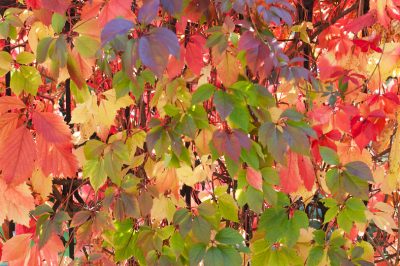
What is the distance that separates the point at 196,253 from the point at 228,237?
79mm

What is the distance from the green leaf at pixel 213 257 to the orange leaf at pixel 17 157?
0.37 meters

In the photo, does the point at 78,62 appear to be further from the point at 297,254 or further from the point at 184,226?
the point at 297,254

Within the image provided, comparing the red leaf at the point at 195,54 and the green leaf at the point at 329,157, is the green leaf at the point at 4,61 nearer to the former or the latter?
the red leaf at the point at 195,54

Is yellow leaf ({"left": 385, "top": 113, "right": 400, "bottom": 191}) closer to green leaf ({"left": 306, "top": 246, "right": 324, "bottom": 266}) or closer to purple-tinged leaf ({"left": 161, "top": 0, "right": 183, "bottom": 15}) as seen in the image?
green leaf ({"left": 306, "top": 246, "right": 324, "bottom": 266})

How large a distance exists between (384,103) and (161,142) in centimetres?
62

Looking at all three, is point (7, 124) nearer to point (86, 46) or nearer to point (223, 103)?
point (86, 46)

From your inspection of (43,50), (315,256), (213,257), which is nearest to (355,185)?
(315,256)

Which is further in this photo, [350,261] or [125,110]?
[125,110]

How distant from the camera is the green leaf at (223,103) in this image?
107 cm

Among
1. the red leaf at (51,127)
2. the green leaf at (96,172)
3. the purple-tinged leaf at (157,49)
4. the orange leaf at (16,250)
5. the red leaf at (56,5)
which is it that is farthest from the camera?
the orange leaf at (16,250)

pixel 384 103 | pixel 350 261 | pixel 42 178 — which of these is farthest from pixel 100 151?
pixel 384 103

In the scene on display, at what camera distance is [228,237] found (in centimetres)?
121

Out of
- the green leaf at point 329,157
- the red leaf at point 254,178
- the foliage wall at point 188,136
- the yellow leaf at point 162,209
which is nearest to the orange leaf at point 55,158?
the foliage wall at point 188,136

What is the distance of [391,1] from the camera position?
1356mm
